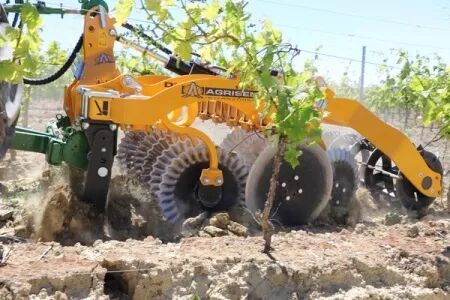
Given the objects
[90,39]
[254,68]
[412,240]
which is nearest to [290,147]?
[254,68]

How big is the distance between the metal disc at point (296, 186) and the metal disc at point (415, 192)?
1.45 m

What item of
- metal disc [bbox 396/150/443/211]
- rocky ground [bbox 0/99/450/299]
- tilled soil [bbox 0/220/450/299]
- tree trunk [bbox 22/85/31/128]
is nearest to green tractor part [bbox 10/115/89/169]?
rocky ground [bbox 0/99/450/299]

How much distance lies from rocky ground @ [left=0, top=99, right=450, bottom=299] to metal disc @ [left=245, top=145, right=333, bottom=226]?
51cm

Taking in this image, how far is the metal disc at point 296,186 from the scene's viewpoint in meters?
6.99

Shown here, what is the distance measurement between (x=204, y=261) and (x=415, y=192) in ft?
14.9

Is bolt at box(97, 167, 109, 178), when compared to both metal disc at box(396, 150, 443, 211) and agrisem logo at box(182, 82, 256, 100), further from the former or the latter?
metal disc at box(396, 150, 443, 211)

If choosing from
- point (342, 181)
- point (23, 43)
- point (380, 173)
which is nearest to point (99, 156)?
point (23, 43)

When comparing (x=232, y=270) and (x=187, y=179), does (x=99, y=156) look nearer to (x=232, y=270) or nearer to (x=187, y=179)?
(x=187, y=179)

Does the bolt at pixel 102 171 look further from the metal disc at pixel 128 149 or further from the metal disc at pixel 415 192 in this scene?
the metal disc at pixel 415 192

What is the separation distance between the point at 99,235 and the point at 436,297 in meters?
3.17

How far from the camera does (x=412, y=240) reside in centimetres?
552

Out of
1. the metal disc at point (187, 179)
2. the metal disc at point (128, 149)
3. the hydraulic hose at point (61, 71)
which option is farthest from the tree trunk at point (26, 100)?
the metal disc at point (187, 179)

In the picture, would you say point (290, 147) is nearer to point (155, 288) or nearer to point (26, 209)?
point (155, 288)

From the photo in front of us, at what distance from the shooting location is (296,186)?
7129 millimetres
